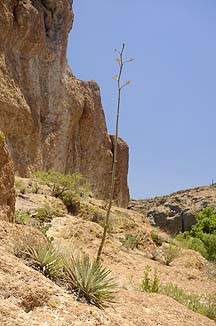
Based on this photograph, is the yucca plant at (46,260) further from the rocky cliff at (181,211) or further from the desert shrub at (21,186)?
the rocky cliff at (181,211)

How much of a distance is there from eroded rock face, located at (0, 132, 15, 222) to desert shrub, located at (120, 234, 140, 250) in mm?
5417

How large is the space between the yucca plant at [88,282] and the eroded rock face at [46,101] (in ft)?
51.5

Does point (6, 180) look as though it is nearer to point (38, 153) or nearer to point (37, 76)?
point (38, 153)

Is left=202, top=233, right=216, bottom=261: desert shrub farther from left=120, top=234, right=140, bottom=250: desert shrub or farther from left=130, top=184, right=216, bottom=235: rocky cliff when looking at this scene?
left=130, top=184, right=216, bottom=235: rocky cliff

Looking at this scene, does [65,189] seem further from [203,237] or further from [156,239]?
[203,237]

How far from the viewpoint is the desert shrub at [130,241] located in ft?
43.6

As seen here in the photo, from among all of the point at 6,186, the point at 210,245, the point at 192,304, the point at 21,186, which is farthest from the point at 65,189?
the point at 192,304

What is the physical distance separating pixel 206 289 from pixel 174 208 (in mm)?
33810

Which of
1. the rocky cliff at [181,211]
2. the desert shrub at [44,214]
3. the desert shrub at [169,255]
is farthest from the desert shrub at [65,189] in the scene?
the rocky cliff at [181,211]

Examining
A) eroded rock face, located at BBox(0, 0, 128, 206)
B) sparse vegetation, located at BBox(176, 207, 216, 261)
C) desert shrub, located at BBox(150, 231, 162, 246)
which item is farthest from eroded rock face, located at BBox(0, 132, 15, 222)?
sparse vegetation, located at BBox(176, 207, 216, 261)

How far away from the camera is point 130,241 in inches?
537

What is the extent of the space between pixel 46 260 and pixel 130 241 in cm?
865

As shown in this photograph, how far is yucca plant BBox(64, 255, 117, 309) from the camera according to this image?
4.85m

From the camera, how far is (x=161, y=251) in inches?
597
